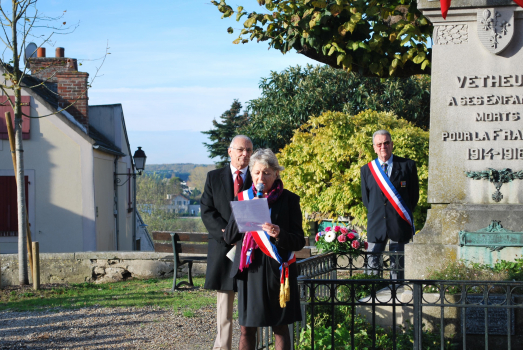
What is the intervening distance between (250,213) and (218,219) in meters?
1.11

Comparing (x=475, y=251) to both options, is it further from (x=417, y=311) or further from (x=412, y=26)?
(x=412, y=26)

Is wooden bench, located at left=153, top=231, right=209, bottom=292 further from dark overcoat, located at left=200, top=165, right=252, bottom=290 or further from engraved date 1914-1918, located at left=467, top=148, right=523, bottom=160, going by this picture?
engraved date 1914-1918, located at left=467, top=148, right=523, bottom=160

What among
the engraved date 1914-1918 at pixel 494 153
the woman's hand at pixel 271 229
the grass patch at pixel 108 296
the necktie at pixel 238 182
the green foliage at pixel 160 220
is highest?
the engraved date 1914-1918 at pixel 494 153

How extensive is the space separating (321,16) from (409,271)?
3244mm

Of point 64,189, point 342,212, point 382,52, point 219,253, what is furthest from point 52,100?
point 219,253

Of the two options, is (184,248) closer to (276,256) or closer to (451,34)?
(451,34)

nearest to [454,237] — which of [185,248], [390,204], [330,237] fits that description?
[390,204]

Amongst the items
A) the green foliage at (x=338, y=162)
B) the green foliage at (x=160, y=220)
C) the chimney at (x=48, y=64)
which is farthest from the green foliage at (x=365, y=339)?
the green foliage at (x=160, y=220)

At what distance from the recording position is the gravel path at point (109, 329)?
5.82 m

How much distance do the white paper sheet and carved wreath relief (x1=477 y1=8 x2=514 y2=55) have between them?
3.40 metres

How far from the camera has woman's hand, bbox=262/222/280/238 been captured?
11.3ft

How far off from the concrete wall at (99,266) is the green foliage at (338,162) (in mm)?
3585

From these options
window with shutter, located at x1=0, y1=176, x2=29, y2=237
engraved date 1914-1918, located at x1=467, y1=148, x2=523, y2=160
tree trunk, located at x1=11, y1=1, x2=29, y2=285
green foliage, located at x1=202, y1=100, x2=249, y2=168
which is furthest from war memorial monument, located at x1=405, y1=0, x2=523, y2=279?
green foliage, located at x1=202, y1=100, x2=249, y2=168

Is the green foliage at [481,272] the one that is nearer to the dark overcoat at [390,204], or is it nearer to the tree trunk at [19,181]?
the dark overcoat at [390,204]
